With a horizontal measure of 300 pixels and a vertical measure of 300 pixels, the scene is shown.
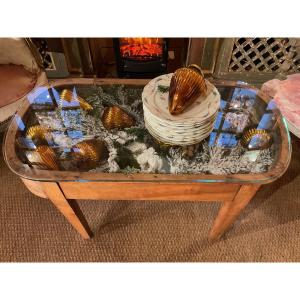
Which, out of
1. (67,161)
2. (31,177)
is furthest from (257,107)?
(31,177)

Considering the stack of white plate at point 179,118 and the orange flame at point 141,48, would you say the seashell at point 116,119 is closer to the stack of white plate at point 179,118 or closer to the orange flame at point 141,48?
the stack of white plate at point 179,118

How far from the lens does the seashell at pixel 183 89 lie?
36.9 inches

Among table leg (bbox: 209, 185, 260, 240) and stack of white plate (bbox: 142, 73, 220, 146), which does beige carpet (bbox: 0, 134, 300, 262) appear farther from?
stack of white plate (bbox: 142, 73, 220, 146)

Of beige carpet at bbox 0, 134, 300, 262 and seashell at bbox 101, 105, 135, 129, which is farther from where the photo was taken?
beige carpet at bbox 0, 134, 300, 262

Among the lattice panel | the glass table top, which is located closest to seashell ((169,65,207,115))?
the glass table top

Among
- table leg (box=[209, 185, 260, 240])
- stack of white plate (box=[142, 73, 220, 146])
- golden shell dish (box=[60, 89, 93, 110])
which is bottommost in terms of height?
table leg (box=[209, 185, 260, 240])

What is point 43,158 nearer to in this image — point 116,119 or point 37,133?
point 37,133

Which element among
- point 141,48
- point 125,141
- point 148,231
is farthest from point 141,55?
point 148,231

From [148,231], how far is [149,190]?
464 millimetres

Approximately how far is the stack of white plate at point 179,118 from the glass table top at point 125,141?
61mm

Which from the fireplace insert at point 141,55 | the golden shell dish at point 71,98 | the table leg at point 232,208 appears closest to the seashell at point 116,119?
the golden shell dish at point 71,98

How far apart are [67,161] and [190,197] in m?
0.44

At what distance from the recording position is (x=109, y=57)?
7.44 ft

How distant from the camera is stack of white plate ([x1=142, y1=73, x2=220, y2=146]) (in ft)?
3.11
